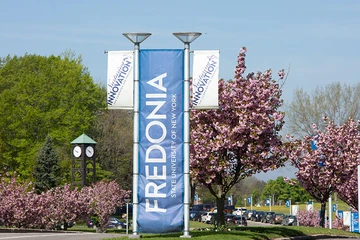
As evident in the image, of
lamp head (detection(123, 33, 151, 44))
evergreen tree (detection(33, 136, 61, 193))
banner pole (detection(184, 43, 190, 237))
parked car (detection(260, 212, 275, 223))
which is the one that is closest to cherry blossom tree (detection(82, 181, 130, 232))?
evergreen tree (detection(33, 136, 61, 193))

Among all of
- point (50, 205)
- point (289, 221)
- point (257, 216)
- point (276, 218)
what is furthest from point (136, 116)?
point (257, 216)

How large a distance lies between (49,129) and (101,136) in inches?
375

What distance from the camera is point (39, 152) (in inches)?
2446

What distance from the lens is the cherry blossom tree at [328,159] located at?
47.1m

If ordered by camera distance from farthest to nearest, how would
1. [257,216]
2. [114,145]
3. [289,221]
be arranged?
1. [257,216]
2. [114,145]
3. [289,221]

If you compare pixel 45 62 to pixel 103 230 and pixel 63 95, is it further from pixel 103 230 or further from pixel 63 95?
pixel 103 230

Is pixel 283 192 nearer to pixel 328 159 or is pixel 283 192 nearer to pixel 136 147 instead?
pixel 328 159

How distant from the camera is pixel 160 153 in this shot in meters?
23.4

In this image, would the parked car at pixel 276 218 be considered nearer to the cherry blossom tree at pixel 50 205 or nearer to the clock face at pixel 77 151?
the clock face at pixel 77 151

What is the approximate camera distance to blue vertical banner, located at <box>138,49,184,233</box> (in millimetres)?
23328

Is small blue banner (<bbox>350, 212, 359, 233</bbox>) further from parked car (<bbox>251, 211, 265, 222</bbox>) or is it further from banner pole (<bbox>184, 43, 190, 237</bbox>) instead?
parked car (<bbox>251, 211, 265, 222</bbox>)

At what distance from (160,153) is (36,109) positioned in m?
43.6

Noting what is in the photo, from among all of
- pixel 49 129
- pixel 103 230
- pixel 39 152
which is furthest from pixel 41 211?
pixel 49 129

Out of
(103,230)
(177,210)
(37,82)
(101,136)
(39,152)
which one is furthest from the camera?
(101,136)
